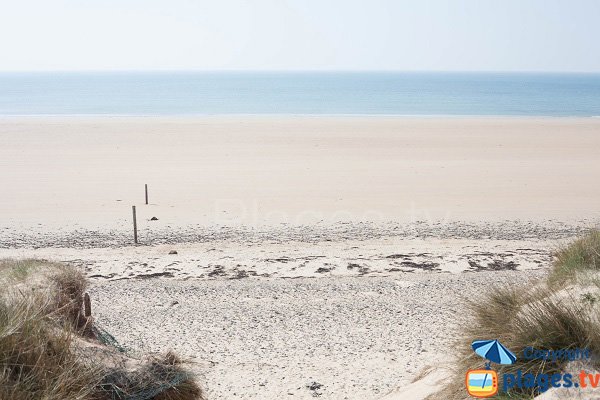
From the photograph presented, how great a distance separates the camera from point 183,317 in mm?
10570

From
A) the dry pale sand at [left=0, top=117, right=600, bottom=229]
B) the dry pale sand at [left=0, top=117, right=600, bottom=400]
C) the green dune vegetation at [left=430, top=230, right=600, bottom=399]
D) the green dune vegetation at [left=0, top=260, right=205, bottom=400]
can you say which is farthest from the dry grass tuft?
the dry pale sand at [left=0, top=117, right=600, bottom=229]

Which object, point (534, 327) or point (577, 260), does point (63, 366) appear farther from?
point (577, 260)

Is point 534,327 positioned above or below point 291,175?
above

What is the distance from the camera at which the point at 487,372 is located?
5.15m

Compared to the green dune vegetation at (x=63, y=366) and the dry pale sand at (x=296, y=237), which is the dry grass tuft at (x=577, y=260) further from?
the green dune vegetation at (x=63, y=366)

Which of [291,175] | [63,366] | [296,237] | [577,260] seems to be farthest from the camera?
[291,175]

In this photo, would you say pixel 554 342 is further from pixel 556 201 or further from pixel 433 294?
pixel 556 201

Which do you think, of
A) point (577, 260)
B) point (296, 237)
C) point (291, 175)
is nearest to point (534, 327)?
point (577, 260)

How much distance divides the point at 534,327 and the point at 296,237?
12.1m

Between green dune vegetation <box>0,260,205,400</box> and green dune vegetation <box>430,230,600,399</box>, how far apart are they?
2572 mm

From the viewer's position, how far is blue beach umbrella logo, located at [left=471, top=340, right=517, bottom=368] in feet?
16.0

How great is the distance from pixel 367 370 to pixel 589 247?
11.1 ft

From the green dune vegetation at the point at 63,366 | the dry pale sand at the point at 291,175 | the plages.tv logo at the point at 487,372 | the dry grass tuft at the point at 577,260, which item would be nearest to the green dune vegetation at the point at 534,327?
the plages.tv logo at the point at 487,372

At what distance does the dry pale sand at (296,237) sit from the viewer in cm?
921
